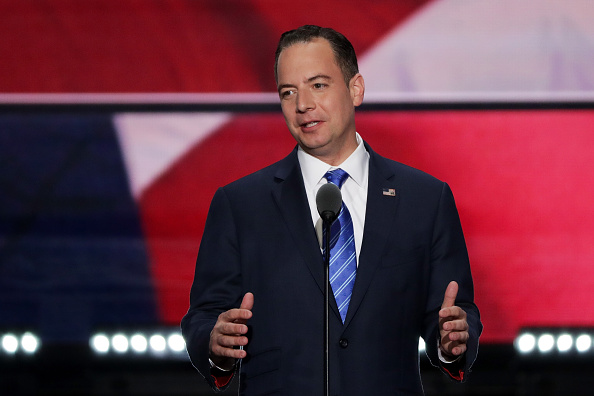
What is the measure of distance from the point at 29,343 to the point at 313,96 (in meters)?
2.66

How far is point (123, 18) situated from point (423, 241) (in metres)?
2.68

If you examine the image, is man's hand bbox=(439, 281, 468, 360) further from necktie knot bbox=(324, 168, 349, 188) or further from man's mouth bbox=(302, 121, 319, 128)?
man's mouth bbox=(302, 121, 319, 128)

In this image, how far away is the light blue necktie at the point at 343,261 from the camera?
183 centimetres

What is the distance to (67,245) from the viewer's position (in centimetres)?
395

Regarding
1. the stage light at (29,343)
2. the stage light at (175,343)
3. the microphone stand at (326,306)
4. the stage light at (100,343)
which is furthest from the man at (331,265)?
the stage light at (29,343)

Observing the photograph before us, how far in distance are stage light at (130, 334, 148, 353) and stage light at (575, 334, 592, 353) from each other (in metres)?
2.24

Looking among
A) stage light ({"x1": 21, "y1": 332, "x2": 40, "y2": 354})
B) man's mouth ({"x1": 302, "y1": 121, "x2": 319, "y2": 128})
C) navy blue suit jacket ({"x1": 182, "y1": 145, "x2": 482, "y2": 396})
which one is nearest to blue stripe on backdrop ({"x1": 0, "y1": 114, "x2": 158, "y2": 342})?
stage light ({"x1": 21, "y1": 332, "x2": 40, "y2": 354})

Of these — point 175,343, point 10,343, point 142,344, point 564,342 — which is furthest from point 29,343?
point 564,342

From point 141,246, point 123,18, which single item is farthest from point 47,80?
point 141,246

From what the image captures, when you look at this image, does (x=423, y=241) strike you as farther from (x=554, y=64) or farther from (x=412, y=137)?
(x=554, y=64)

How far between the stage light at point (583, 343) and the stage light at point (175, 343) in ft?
6.69

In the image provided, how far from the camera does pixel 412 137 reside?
3.99 m

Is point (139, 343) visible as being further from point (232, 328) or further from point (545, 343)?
point (232, 328)

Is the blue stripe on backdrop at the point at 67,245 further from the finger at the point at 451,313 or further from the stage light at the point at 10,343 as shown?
the finger at the point at 451,313
